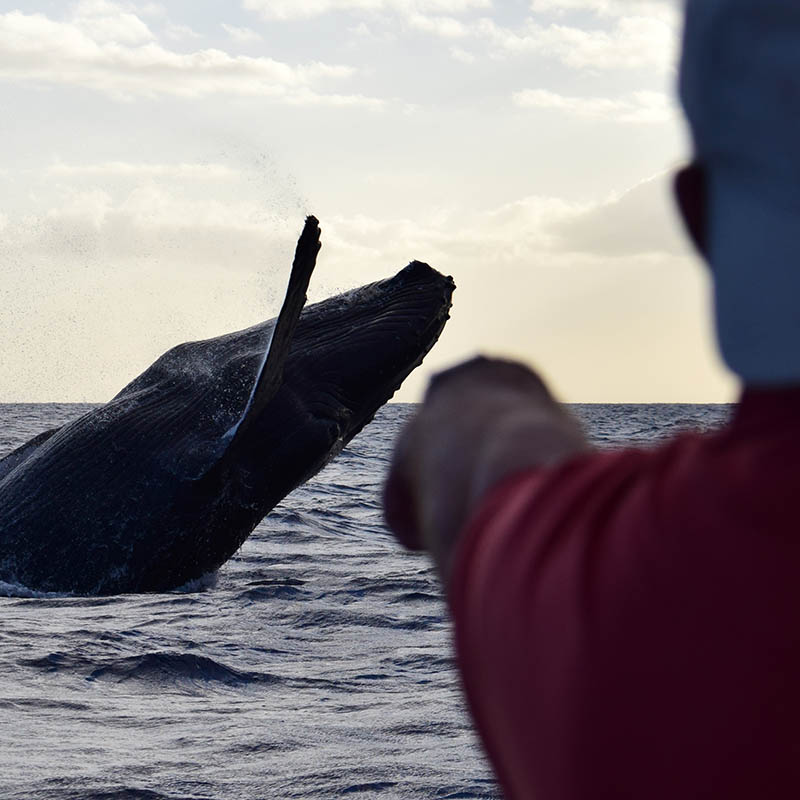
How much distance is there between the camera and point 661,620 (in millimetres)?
653

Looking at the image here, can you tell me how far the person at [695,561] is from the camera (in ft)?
2.08

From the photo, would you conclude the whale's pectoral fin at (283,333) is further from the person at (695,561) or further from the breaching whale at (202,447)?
the person at (695,561)

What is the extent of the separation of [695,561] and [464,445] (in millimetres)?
227

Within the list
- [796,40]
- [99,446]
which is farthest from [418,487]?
[99,446]

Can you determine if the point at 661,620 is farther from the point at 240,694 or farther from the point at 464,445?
the point at 240,694

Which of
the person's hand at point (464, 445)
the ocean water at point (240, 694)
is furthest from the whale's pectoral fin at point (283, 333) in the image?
the person's hand at point (464, 445)

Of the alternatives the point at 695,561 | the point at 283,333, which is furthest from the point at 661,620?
the point at 283,333

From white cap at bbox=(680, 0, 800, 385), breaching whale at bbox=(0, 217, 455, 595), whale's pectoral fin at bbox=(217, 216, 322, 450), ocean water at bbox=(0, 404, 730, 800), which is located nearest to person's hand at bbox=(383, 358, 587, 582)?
white cap at bbox=(680, 0, 800, 385)

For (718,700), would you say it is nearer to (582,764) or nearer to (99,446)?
(582,764)

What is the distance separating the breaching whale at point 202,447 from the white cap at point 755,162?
495cm

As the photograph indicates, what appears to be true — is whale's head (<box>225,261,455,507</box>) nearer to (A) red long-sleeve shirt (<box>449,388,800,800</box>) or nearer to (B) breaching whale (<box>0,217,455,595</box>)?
(B) breaching whale (<box>0,217,455,595</box>)

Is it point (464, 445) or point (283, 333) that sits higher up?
point (283, 333)

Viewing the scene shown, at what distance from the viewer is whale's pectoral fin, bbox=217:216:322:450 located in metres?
5.00

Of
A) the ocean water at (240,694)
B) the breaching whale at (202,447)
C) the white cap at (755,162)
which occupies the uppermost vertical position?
the white cap at (755,162)
